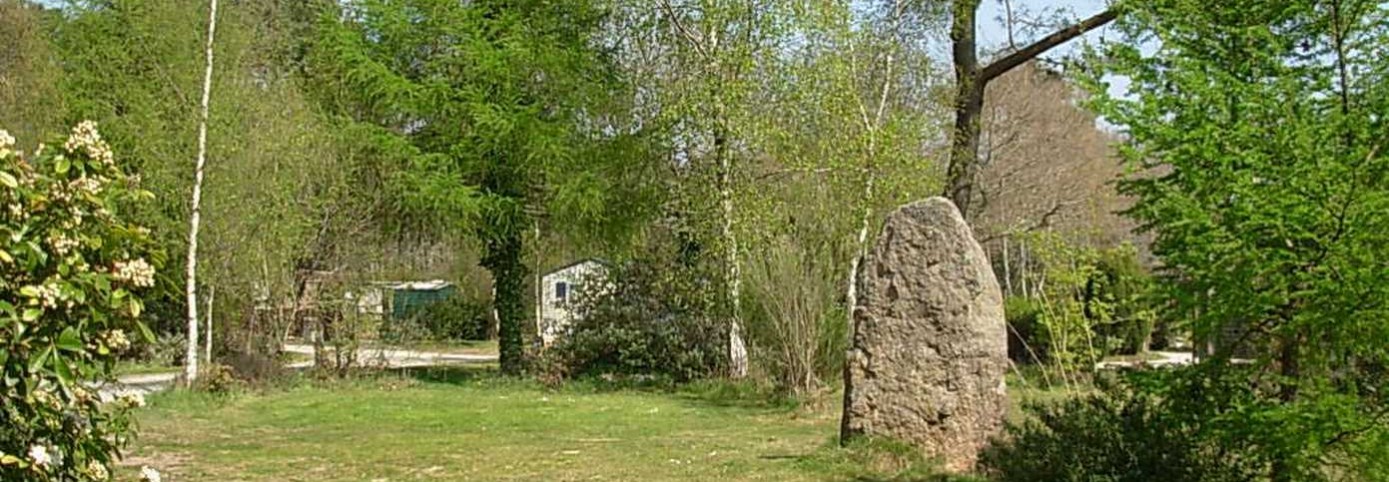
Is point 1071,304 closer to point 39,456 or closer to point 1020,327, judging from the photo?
point 1020,327

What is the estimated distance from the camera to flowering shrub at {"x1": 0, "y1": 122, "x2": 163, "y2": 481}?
4117mm

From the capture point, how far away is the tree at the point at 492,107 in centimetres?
2092

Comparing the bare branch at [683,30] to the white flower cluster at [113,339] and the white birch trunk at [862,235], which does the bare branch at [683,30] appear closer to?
the white birch trunk at [862,235]

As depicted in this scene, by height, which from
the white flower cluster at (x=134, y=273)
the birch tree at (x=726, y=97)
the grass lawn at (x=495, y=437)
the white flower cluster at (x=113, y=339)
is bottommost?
the grass lawn at (x=495, y=437)

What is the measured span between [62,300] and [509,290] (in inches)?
727

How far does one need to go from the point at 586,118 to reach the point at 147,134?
6.71 meters

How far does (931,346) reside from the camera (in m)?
10.2

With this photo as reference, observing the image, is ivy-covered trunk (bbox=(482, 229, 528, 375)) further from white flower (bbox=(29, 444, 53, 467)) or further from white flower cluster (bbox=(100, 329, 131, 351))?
white flower (bbox=(29, 444, 53, 467))

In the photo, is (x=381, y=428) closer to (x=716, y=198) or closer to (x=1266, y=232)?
(x=716, y=198)

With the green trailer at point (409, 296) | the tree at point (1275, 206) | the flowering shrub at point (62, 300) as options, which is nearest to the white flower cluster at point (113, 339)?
the flowering shrub at point (62, 300)

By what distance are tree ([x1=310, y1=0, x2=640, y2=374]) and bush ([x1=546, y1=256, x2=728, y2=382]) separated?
111cm

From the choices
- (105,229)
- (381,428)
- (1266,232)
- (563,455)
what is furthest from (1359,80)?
(381,428)

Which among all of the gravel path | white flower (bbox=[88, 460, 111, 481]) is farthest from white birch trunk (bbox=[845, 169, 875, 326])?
white flower (bbox=[88, 460, 111, 481])

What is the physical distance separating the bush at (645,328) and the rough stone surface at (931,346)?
946cm
